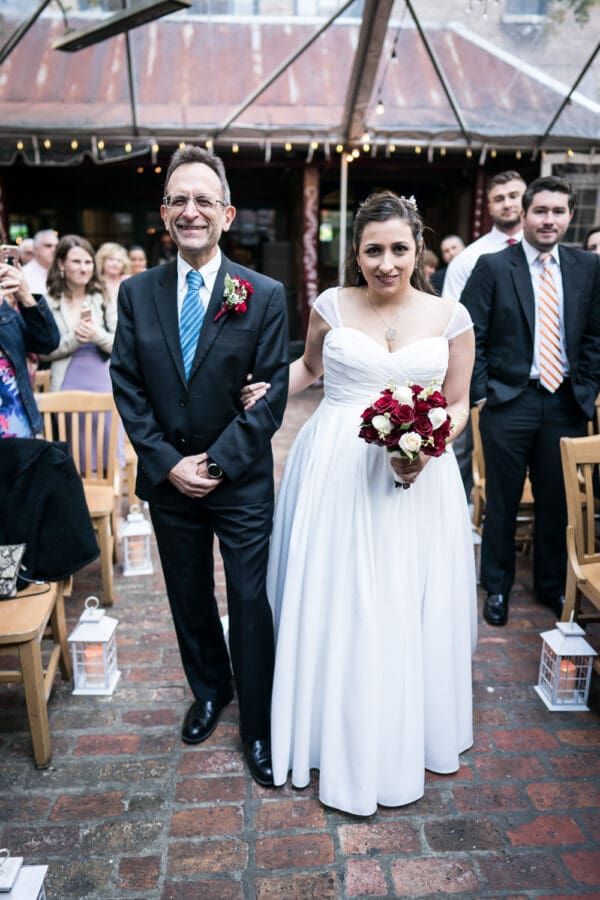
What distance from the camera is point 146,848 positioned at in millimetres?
2293

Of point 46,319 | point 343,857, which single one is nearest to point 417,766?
point 343,857

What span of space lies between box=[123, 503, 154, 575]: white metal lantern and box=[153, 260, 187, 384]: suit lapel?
7.04 feet

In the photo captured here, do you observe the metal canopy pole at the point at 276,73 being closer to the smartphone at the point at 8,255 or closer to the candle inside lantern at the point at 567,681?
the smartphone at the point at 8,255

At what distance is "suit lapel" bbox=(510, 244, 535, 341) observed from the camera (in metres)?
3.56

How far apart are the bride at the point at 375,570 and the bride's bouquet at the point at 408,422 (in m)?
0.13

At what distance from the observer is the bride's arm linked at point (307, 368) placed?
8.09 feet

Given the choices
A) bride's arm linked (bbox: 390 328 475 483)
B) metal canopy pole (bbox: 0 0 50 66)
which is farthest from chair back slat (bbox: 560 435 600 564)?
metal canopy pole (bbox: 0 0 50 66)

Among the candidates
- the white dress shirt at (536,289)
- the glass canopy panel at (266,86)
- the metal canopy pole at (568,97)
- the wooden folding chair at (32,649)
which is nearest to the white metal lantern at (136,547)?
the wooden folding chair at (32,649)

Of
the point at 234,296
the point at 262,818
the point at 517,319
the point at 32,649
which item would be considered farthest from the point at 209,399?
the point at 517,319

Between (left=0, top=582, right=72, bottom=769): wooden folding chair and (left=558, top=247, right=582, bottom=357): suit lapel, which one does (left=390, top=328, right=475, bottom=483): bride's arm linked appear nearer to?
(left=558, top=247, right=582, bottom=357): suit lapel

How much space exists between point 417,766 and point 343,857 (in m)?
0.41

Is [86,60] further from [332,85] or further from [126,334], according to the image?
[126,334]

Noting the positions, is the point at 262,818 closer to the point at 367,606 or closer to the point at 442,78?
the point at 367,606

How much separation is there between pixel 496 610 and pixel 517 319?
1.62 metres
